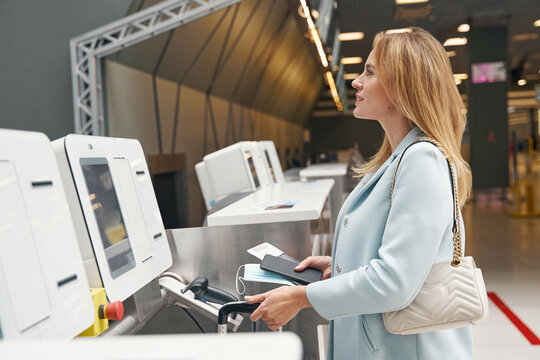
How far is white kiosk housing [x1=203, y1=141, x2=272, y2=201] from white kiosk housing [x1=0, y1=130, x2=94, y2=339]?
306 centimetres

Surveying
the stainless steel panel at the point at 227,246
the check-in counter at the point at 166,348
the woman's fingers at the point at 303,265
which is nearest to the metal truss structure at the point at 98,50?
the stainless steel panel at the point at 227,246

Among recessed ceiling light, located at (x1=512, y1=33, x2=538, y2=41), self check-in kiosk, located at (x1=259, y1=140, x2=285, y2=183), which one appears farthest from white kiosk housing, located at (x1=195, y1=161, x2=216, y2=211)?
recessed ceiling light, located at (x1=512, y1=33, x2=538, y2=41)

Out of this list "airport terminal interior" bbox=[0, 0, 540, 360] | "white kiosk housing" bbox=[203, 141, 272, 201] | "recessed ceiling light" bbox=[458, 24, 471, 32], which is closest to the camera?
"airport terminal interior" bbox=[0, 0, 540, 360]

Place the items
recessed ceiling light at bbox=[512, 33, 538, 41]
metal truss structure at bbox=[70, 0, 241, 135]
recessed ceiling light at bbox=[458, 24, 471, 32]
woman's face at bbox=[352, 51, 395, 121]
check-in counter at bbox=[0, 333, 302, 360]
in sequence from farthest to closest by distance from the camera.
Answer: recessed ceiling light at bbox=[512, 33, 538, 41] → recessed ceiling light at bbox=[458, 24, 471, 32] → metal truss structure at bbox=[70, 0, 241, 135] → woman's face at bbox=[352, 51, 395, 121] → check-in counter at bbox=[0, 333, 302, 360]

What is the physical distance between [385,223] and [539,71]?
1897 cm

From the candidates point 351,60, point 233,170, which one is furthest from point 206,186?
point 351,60

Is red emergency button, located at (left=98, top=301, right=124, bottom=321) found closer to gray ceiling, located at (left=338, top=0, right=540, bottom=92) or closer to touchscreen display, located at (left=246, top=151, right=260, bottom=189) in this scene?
touchscreen display, located at (left=246, top=151, right=260, bottom=189)

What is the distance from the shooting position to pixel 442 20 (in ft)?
34.9

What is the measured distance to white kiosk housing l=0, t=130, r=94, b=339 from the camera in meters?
1.05

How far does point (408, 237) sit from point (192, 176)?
28.0ft

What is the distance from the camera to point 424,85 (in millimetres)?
1489

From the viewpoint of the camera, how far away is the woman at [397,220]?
1.37 m

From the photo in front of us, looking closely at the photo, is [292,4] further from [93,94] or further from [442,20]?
[93,94]

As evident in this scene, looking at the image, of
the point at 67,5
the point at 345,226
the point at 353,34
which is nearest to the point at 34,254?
the point at 345,226
